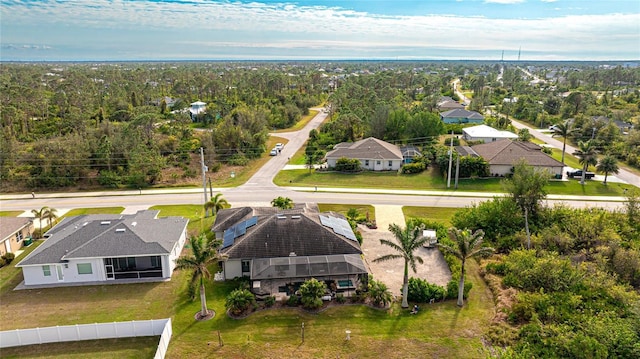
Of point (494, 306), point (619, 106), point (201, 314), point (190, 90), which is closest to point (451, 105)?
point (619, 106)

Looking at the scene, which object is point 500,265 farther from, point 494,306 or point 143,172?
point 143,172

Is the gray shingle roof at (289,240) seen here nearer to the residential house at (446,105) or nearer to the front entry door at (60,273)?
the front entry door at (60,273)

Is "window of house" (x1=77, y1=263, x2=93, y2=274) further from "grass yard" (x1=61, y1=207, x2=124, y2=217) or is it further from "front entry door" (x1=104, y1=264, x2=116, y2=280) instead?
"grass yard" (x1=61, y1=207, x2=124, y2=217)

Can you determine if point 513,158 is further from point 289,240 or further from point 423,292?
point 289,240

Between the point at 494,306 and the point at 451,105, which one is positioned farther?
the point at 451,105

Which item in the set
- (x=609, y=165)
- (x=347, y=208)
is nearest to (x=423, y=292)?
(x=347, y=208)

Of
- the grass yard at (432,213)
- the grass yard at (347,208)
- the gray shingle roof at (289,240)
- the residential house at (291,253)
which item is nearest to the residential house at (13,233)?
the residential house at (291,253)
